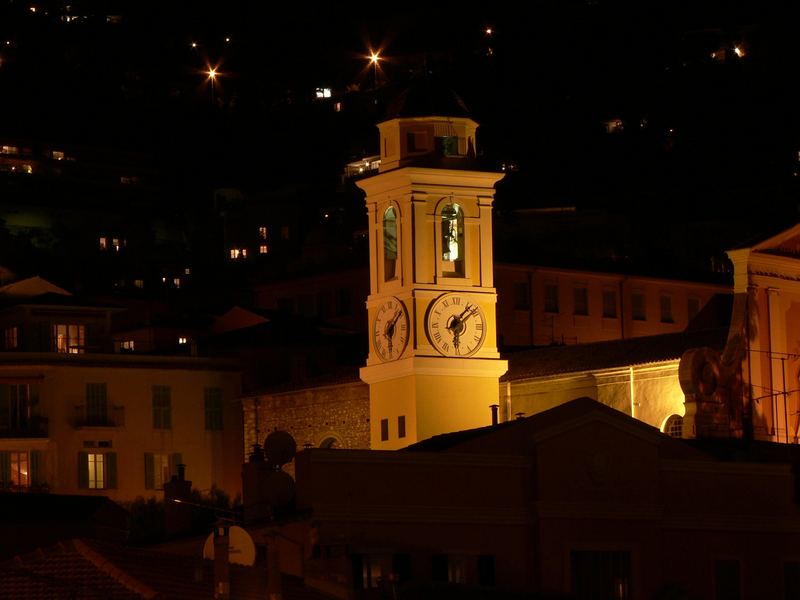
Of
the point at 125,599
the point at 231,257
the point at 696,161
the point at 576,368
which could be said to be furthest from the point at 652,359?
the point at 696,161

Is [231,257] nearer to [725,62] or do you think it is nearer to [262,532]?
[725,62]

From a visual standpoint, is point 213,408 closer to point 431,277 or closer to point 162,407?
point 162,407

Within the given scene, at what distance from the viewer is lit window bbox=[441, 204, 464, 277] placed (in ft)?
214

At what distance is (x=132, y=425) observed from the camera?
259 feet

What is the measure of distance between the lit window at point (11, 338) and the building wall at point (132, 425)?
10.9 feet

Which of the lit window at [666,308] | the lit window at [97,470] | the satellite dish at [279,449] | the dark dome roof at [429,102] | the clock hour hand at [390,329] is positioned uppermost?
the dark dome roof at [429,102]

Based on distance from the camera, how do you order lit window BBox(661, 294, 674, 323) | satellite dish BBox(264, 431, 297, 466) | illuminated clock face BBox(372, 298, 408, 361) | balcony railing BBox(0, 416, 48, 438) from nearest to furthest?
satellite dish BBox(264, 431, 297, 466) < illuminated clock face BBox(372, 298, 408, 361) < balcony railing BBox(0, 416, 48, 438) < lit window BBox(661, 294, 674, 323)

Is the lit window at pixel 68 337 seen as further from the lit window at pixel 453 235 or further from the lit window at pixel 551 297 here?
the lit window at pixel 453 235

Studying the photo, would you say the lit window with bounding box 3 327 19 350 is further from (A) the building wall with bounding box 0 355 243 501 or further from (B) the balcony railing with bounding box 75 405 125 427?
(B) the balcony railing with bounding box 75 405 125 427

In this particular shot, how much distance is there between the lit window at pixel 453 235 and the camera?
65.4m


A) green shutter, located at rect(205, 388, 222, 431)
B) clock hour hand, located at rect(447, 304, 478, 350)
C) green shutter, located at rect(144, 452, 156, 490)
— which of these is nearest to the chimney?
clock hour hand, located at rect(447, 304, 478, 350)

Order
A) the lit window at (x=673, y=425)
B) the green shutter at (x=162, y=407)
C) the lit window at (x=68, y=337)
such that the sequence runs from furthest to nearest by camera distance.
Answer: the lit window at (x=68, y=337)
the green shutter at (x=162, y=407)
the lit window at (x=673, y=425)

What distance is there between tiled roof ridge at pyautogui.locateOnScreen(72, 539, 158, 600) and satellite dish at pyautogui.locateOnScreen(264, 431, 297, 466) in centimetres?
1126

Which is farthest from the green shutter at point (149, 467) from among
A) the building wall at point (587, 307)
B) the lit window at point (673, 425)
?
the lit window at point (673, 425)
